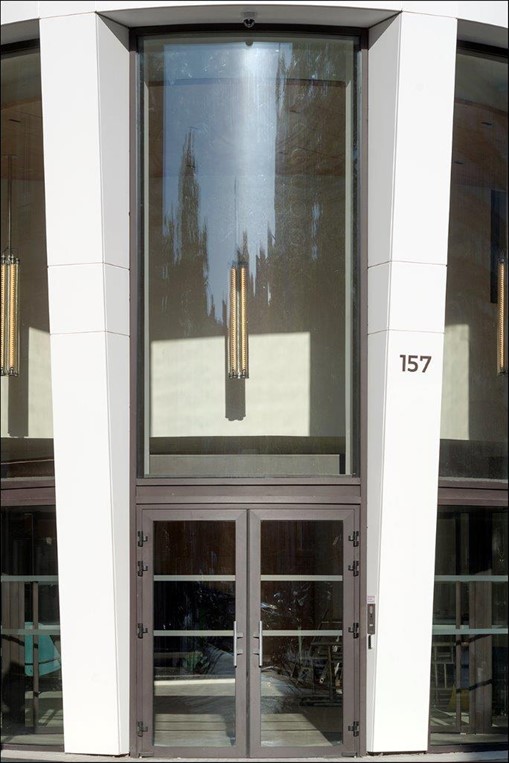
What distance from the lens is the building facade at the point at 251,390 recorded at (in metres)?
9.75

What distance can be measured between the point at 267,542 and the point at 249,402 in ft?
4.43

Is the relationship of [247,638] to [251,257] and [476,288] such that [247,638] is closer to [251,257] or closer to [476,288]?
[251,257]

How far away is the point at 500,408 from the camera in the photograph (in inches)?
415

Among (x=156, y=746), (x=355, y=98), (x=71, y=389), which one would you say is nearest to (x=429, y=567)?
(x=156, y=746)

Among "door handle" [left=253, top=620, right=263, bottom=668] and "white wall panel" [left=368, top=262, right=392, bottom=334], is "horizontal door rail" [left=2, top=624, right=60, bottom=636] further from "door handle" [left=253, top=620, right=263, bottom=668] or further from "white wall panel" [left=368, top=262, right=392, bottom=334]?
"white wall panel" [left=368, top=262, right=392, bottom=334]

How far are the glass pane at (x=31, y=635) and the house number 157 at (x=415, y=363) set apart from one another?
3.68 metres

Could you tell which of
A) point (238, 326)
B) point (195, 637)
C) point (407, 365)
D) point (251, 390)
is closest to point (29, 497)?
point (195, 637)

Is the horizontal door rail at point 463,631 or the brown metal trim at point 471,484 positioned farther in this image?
the brown metal trim at point 471,484

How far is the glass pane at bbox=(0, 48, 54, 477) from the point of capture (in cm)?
1030

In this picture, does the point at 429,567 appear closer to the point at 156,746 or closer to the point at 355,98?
the point at 156,746

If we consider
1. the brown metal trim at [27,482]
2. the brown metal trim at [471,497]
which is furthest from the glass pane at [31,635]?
the brown metal trim at [471,497]

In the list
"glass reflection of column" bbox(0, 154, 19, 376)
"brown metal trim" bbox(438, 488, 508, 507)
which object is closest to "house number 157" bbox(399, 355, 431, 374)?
"brown metal trim" bbox(438, 488, 508, 507)

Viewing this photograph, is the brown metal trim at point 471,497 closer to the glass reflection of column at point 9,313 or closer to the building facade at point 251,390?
the building facade at point 251,390

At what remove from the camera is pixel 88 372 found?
32.2ft
